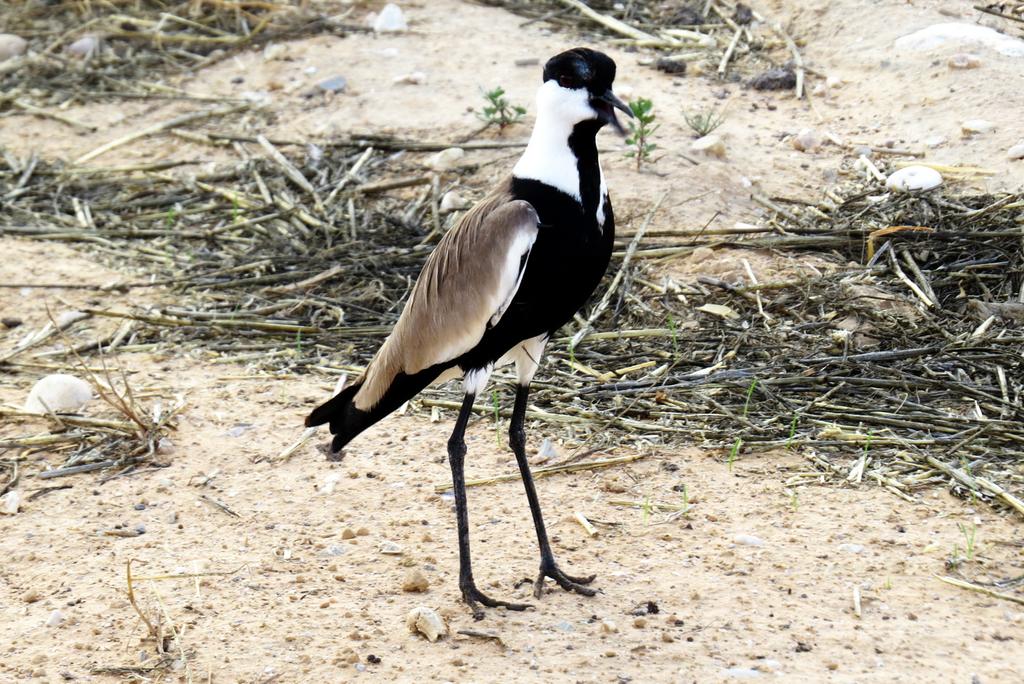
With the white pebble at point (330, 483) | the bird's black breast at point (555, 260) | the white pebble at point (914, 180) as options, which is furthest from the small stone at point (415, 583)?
the white pebble at point (914, 180)

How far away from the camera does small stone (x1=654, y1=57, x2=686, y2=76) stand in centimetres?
852

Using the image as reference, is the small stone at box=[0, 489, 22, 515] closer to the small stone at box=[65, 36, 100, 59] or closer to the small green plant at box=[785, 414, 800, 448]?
the small green plant at box=[785, 414, 800, 448]

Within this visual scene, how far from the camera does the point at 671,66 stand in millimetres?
8516

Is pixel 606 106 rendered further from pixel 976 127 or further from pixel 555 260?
pixel 976 127

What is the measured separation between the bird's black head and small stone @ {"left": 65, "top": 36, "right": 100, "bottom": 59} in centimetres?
712

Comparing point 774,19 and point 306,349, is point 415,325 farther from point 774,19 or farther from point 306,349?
point 774,19

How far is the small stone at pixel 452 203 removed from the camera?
23.7 feet

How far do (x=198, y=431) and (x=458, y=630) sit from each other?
6.29ft

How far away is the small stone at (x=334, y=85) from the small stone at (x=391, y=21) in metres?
0.85

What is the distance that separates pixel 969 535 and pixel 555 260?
181cm

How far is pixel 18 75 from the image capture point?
32.0 feet

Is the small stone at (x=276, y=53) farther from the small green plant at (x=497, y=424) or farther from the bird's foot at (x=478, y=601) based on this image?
the bird's foot at (x=478, y=601)

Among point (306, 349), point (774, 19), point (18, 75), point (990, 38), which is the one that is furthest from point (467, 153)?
point (18, 75)

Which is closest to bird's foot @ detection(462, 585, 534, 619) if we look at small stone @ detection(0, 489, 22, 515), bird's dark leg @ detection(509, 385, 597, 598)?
bird's dark leg @ detection(509, 385, 597, 598)
